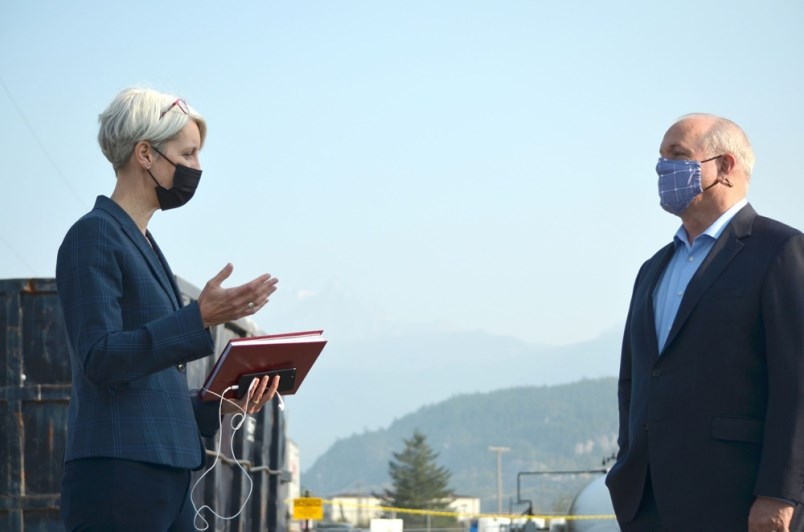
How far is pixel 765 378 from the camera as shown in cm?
436

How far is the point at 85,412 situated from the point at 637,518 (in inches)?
80.3

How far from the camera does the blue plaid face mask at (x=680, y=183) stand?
4695mm

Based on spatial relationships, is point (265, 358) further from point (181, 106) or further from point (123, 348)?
point (181, 106)

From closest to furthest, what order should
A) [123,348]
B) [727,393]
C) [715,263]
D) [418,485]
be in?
[123,348], [727,393], [715,263], [418,485]

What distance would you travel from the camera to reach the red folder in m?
3.81

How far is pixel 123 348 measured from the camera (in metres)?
3.49

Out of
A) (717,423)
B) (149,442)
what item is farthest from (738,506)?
(149,442)

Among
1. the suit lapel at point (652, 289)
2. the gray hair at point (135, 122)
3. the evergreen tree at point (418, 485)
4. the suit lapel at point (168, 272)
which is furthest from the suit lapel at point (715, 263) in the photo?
the evergreen tree at point (418, 485)

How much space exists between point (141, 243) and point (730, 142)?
2.24 metres

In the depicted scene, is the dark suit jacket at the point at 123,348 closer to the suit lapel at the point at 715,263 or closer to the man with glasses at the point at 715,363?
the man with glasses at the point at 715,363

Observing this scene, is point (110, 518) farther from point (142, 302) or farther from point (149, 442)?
point (142, 302)

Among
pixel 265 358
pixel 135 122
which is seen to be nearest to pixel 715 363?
pixel 265 358

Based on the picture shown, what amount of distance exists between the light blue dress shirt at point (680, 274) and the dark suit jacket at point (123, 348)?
1828 millimetres

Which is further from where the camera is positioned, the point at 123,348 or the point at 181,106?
the point at 181,106
